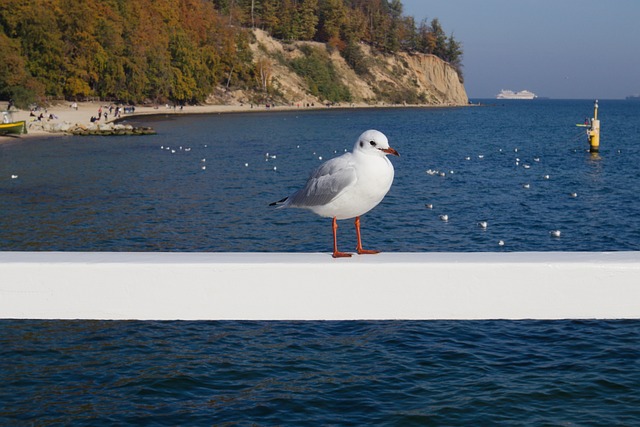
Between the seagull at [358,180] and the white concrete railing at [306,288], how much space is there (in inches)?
35.2

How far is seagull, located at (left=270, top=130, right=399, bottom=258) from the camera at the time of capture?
146 inches

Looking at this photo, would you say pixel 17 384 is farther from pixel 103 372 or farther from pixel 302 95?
pixel 302 95

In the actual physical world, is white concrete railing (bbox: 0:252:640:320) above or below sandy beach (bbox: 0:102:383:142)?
below

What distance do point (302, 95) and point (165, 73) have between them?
57.6 meters

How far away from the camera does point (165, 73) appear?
11656 centimetres

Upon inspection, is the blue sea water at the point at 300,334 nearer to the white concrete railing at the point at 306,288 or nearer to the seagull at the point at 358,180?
the seagull at the point at 358,180

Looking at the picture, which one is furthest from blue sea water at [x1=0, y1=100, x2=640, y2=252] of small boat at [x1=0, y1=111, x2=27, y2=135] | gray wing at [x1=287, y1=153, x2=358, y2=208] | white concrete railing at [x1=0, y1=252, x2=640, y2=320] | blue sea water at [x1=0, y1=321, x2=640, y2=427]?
white concrete railing at [x1=0, y1=252, x2=640, y2=320]

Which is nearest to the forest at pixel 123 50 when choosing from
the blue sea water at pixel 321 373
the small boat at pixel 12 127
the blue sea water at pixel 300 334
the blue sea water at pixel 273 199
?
the small boat at pixel 12 127

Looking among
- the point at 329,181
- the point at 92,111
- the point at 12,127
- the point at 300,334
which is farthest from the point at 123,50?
the point at 329,181

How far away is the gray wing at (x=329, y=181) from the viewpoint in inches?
151

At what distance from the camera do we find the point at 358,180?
377 centimetres

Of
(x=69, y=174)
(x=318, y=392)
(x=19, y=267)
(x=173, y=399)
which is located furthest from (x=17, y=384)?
(x=69, y=174)

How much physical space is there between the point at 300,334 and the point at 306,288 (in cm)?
1201

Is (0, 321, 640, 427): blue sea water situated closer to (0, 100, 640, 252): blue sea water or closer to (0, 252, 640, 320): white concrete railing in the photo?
(0, 100, 640, 252): blue sea water
